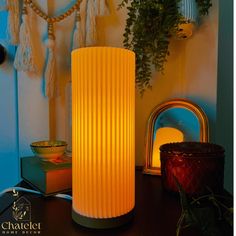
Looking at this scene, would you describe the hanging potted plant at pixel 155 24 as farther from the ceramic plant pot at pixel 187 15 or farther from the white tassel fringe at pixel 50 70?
the white tassel fringe at pixel 50 70

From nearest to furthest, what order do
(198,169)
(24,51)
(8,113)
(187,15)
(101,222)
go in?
(101,222)
(198,169)
(187,15)
(24,51)
(8,113)

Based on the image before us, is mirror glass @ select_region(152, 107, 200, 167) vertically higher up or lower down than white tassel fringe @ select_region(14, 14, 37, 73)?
lower down

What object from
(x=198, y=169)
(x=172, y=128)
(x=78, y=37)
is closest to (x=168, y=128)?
(x=172, y=128)

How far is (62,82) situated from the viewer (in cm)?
90

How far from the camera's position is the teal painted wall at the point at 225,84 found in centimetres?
89

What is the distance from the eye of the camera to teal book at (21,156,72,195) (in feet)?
1.91

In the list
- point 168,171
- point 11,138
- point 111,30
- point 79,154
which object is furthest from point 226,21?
point 11,138

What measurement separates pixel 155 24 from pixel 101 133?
473 millimetres

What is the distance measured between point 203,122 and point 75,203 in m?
0.49

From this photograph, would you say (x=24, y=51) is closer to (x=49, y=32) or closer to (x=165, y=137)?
(x=49, y=32)

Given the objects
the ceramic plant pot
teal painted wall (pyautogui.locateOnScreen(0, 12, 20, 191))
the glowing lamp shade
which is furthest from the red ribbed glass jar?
teal painted wall (pyautogui.locateOnScreen(0, 12, 20, 191))

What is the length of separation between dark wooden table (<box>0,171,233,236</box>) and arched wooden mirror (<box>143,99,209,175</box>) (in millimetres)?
131

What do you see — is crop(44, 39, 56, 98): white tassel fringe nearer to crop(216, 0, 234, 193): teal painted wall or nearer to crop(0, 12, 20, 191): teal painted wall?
crop(0, 12, 20, 191): teal painted wall

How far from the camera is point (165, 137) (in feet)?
2.54
